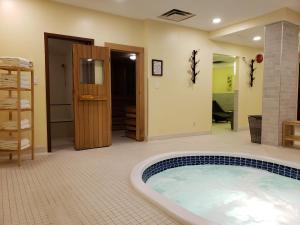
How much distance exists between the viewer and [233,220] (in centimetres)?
227

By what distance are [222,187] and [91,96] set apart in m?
2.82

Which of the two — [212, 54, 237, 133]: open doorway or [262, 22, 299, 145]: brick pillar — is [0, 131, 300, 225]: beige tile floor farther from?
[212, 54, 237, 133]: open doorway

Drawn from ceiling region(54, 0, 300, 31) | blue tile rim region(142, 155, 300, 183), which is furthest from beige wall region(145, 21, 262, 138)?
blue tile rim region(142, 155, 300, 183)

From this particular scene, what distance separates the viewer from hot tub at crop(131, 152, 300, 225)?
228 centimetres

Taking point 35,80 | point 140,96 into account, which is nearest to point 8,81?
point 35,80

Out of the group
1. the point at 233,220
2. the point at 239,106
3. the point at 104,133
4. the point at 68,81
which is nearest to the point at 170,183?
the point at 233,220

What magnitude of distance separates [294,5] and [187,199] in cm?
405

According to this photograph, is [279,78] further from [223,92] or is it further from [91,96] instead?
[223,92]

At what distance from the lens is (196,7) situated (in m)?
4.38

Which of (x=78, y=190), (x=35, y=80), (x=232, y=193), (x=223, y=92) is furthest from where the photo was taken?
(x=223, y=92)

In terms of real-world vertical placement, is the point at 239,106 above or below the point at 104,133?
above

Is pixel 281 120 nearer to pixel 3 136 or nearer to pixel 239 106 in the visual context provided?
pixel 239 106

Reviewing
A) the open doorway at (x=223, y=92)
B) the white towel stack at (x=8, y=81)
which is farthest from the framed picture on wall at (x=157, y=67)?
the open doorway at (x=223, y=92)

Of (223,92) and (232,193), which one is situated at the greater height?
(223,92)
